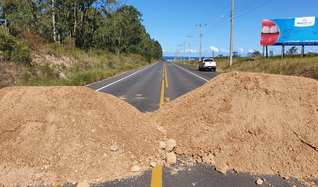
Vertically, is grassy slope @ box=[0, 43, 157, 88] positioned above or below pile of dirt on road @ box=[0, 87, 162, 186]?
above

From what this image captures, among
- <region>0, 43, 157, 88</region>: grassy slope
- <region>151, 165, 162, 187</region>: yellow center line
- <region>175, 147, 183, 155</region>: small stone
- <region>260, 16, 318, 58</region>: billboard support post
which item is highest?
<region>260, 16, 318, 58</region>: billboard support post

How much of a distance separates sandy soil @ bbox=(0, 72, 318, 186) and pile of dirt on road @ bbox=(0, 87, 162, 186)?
0.01 metres

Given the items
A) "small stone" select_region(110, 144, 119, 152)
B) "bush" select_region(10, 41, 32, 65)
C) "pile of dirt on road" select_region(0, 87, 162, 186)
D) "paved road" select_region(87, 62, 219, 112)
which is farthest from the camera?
"bush" select_region(10, 41, 32, 65)

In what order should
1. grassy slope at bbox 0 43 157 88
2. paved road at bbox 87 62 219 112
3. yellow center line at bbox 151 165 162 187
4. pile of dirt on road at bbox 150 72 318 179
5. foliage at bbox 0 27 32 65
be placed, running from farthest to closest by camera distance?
foliage at bbox 0 27 32 65, grassy slope at bbox 0 43 157 88, paved road at bbox 87 62 219 112, pile of dirt on road at bbox 150 72 318 179, yellow center line at bbox 151 165 162 187

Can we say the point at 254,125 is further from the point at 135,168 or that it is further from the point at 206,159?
the point at 135,168

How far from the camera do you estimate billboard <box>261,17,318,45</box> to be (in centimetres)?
2427

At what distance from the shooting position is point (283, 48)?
26688mm

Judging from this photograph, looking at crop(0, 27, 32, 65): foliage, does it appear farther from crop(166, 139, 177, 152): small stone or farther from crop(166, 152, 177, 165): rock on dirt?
crop(166, 152, 177, 165): rock on dirt

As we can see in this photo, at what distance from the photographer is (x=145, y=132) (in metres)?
3.92

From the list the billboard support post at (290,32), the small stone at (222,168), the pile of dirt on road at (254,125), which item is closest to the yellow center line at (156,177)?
the pile of dirt on road at (254,125)

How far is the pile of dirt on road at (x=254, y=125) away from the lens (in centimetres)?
311

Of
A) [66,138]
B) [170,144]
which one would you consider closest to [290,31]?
[170,144]

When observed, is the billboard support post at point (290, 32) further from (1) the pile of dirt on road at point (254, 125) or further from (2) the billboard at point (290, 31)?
(1) the pile of dirt on road at point (254, 125)

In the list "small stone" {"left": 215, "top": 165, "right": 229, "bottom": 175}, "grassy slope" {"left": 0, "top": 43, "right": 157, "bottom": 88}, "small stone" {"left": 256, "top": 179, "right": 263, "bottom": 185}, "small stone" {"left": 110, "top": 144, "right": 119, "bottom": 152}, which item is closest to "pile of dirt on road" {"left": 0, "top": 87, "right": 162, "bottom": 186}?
"small stone" {"left": 110, "top": 144, "right": 119, "bottom": 152}
